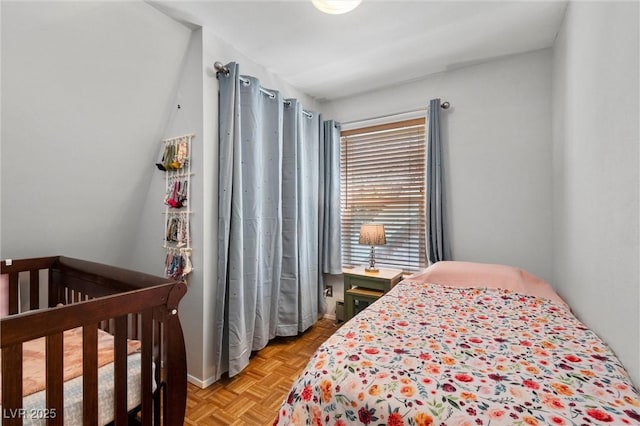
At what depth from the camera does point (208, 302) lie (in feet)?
6.87

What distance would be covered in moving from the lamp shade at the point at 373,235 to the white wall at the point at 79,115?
199 centimetres

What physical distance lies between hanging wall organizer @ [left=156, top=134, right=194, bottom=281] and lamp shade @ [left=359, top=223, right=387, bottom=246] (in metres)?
1.56

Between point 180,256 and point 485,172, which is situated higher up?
point 485,172

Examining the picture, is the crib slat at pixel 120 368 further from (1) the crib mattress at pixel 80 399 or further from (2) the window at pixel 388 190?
(2) the window at pixel 388 190

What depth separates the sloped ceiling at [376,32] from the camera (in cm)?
183

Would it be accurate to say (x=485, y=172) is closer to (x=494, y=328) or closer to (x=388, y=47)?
(x=388, y=47)

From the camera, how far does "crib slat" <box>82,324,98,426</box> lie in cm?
104

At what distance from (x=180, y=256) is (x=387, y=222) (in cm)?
198

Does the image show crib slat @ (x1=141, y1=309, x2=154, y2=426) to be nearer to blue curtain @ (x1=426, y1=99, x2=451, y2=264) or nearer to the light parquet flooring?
the light parquet flooring

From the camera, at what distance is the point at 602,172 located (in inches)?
50.3

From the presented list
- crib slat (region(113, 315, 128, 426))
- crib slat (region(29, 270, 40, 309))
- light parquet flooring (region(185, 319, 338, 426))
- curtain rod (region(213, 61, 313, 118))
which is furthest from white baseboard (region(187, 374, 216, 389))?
curtain rod (region(213, 61, 313, 118))

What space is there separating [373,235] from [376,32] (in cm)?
169

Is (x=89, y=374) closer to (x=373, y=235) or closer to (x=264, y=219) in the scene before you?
(x=264, y=219)

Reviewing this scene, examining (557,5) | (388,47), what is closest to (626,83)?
(557,5)
